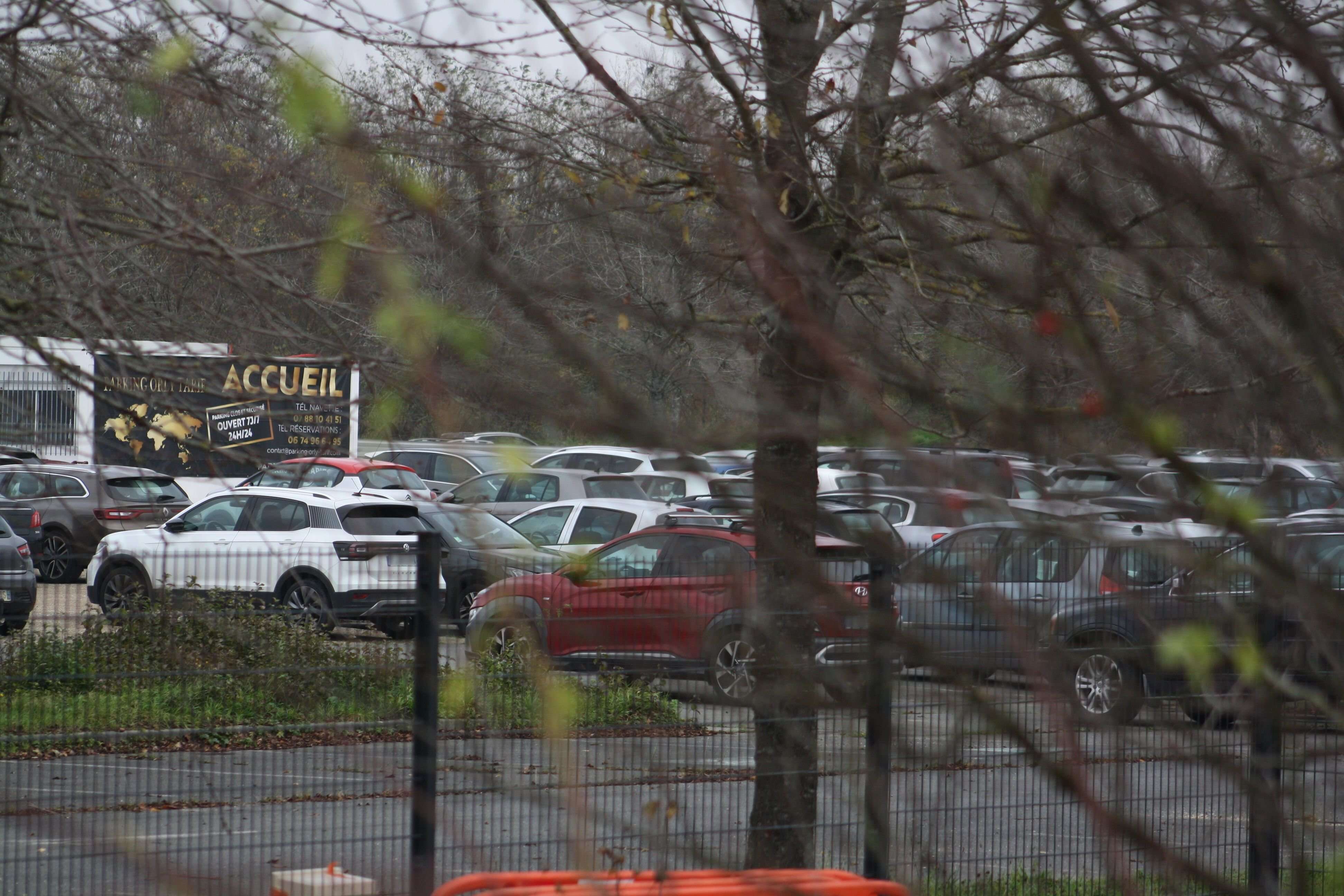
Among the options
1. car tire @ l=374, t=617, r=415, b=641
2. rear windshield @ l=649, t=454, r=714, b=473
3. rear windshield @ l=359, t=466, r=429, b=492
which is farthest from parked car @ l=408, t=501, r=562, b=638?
rear windshield @ l=359, t=466, r=429, b=492

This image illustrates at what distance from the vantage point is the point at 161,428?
3639mm

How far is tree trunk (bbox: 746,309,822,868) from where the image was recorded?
1.44 metres

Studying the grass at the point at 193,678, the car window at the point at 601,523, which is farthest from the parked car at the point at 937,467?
the car window at the point at 601,523

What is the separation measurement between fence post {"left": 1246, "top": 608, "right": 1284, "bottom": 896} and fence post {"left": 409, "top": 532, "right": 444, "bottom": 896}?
177 cm

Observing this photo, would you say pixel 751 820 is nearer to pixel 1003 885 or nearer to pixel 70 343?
pixel 1003 885

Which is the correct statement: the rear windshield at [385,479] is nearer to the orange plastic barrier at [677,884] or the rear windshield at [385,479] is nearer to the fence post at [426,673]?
the fence post at [426,673]

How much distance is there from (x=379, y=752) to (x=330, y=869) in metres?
3.63

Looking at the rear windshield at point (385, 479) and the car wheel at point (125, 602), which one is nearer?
the car wheel at point (125, 602)

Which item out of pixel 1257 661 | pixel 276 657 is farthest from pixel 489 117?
pixel 1257 661

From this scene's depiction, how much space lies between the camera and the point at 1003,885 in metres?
5.00

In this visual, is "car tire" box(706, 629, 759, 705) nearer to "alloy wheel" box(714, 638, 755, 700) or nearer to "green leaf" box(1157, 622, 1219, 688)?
"alloy wheel" box(714, 638, 755, 700)

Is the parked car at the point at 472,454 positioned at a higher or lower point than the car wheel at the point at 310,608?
higher

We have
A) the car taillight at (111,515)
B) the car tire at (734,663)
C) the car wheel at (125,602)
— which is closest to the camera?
the car tire at (734,663)

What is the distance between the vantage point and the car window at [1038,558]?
1.46 m
